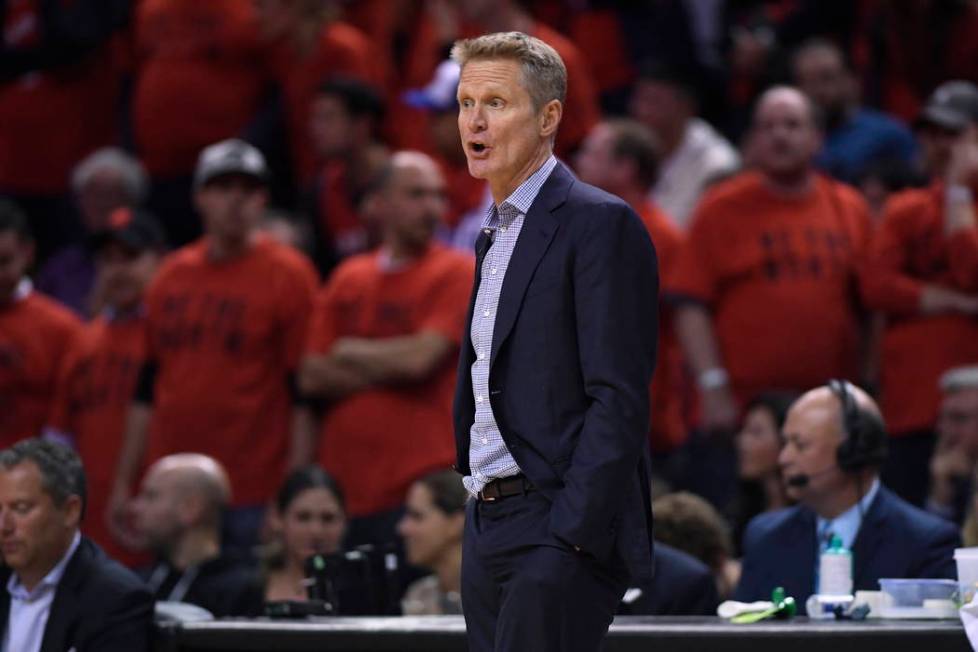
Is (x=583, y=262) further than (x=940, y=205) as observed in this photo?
No

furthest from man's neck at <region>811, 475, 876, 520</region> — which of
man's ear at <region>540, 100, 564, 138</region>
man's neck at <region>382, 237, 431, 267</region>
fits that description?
man's neck at <region>382, 237, 431, 267</region>

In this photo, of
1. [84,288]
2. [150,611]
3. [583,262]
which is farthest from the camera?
[84,288]

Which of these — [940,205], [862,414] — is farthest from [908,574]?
[940,205]

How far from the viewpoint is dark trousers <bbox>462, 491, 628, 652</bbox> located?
362 cm

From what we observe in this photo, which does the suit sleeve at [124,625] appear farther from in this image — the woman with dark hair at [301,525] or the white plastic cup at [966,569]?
the white plastic cup at [966,569]

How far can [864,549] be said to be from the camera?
572 cm

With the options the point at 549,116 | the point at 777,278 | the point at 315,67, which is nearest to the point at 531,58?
the point at 549,116

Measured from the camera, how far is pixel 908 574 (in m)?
5.59

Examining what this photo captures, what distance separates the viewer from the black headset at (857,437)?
233 inches

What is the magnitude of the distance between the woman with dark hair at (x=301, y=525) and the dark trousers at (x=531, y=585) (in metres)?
3.57

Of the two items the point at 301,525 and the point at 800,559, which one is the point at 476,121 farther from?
the point at 301,525

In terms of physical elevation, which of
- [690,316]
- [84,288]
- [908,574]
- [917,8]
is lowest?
[908,574]

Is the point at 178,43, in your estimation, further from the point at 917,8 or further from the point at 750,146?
the point at 917,8

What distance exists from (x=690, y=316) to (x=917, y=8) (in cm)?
279
